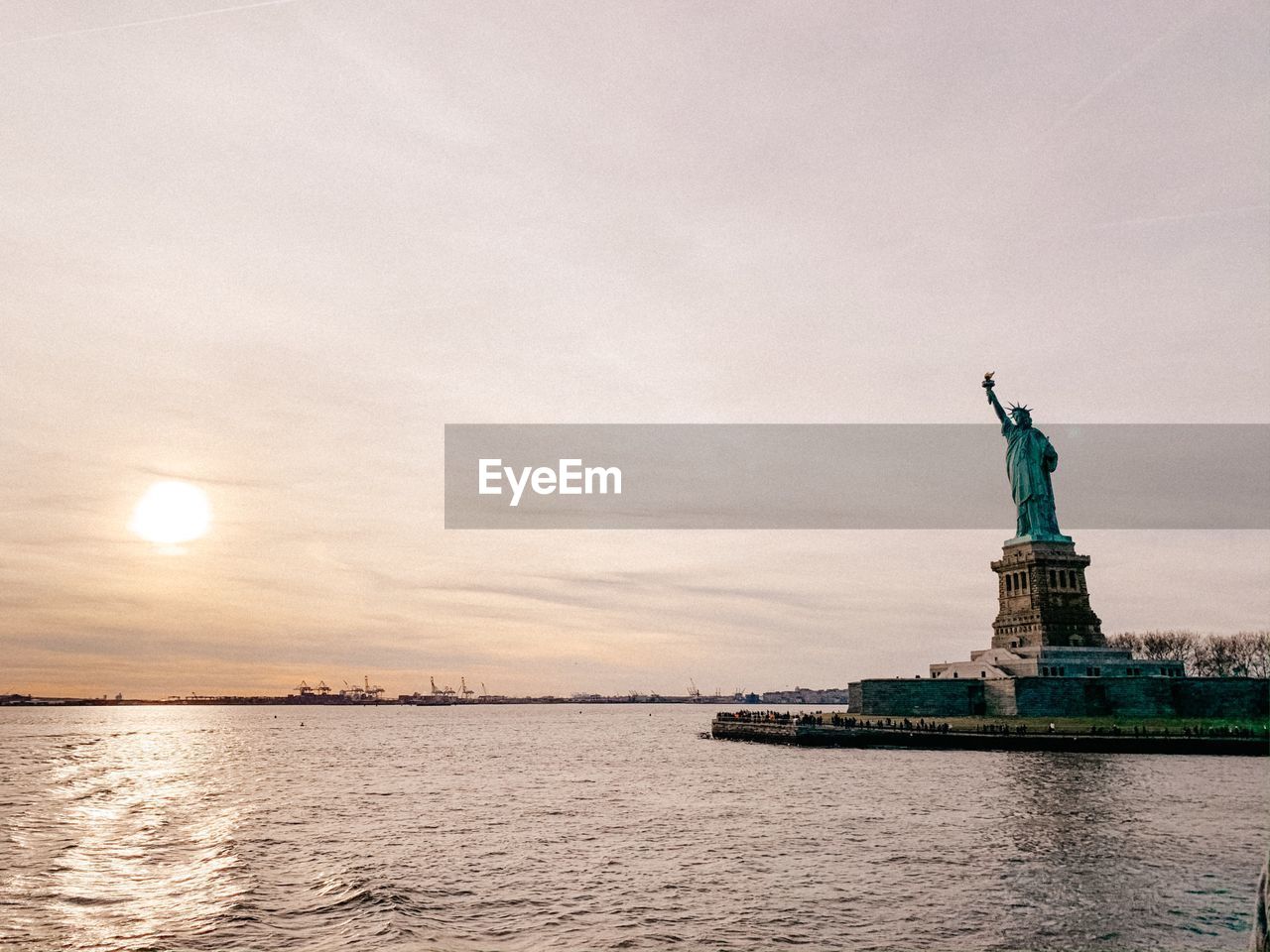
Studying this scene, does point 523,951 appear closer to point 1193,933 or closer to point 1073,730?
point 1193,933

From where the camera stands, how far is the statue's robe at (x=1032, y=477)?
10462 cm

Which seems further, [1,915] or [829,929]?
[1,915]

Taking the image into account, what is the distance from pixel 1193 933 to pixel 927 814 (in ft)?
68.8

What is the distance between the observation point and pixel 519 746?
123812 mm

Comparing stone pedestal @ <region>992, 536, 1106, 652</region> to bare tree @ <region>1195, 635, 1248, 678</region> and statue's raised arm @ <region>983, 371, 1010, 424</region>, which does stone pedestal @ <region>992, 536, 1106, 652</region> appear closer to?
statue's raised arm @ <region>983, 371, 1010, 424</region>

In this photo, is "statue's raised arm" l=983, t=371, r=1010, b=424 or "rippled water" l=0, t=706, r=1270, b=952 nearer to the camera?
"rippled water" l=0, t=706, r=1270, b=952

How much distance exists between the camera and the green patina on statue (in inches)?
4104

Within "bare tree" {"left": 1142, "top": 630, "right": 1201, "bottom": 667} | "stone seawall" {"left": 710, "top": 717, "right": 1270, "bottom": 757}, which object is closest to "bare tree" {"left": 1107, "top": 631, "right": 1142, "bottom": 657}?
"bare tree" {"left": 1142, "top": 630, "right": 1201, "bottom": 667}

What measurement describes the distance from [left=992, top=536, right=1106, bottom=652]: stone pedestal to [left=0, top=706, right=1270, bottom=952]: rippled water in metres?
25.5

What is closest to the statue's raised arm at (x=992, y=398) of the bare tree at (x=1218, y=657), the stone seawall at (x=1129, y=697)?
the stone seawall at (x=1129, y=697)

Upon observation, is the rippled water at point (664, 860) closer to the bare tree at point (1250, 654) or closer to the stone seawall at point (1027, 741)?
the stone seawall at point (1027, 741)

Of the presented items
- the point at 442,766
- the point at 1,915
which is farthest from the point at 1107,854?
the point at 442,766

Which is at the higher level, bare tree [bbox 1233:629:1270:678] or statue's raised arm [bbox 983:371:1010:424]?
statue's raised arm [bbox 983:371:1010:424]

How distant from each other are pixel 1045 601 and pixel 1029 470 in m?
15.0
